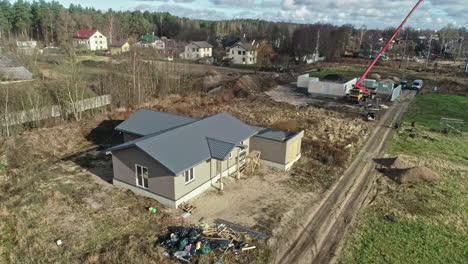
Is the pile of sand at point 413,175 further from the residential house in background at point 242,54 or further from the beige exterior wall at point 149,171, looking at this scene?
the residential house in background at point 242,54

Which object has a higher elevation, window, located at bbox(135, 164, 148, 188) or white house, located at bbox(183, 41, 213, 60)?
white house, located at bbox(183, 41, 213, 60)

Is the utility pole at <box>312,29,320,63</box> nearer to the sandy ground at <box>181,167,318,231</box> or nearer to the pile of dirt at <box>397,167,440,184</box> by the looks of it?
the pile of dirt at <box>397,167,440,184</box>

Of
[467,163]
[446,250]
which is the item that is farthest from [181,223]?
[467,163]

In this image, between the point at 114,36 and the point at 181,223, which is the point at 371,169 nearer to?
the point at 181,223

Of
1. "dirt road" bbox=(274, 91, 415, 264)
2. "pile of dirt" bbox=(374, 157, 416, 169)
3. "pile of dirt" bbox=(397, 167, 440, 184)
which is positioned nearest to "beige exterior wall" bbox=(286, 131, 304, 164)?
"dirt road" bbox=(274, 91, 415, 264)

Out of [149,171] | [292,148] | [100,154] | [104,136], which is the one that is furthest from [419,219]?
[104,136]

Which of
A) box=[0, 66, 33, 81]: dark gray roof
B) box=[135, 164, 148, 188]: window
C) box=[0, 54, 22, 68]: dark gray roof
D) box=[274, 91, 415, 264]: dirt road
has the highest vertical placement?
box=[0, 54, 22, 68]: dark gray roof
